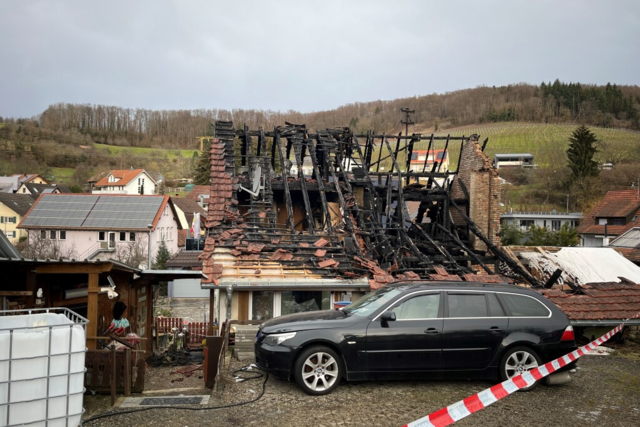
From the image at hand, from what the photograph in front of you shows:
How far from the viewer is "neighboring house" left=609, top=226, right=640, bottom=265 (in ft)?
84.5

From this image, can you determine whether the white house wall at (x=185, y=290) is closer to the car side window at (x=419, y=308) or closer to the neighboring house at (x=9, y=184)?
the car side window at (x=419, y=308)

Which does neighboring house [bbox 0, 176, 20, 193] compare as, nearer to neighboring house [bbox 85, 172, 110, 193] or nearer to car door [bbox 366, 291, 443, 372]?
neighboring house [bbox 85, 172, 110, 193]

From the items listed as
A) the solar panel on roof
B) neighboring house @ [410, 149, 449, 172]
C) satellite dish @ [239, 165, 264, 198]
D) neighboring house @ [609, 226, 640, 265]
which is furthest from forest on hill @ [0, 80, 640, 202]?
satellite dish @ [239, 165, 264, 198]

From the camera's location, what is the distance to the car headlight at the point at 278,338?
6798mm

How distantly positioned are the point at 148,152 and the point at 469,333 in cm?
10981

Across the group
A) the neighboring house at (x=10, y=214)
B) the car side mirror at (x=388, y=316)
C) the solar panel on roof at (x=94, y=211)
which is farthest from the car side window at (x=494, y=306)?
the neighboring house at (x=10, y=214)

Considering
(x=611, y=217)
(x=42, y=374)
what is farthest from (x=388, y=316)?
(x=611, y=217)

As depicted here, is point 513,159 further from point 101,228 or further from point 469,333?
point 469,333

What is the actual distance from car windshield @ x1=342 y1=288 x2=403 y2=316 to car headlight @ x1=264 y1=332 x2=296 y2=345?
41.0 inches

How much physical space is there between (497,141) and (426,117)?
22.8m

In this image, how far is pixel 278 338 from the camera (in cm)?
685

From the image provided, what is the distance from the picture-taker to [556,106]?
106m

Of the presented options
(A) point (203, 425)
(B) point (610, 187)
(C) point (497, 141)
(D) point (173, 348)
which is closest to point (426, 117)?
(C) point (497, 141)

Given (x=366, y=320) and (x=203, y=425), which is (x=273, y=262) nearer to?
(x=366, y=320)
